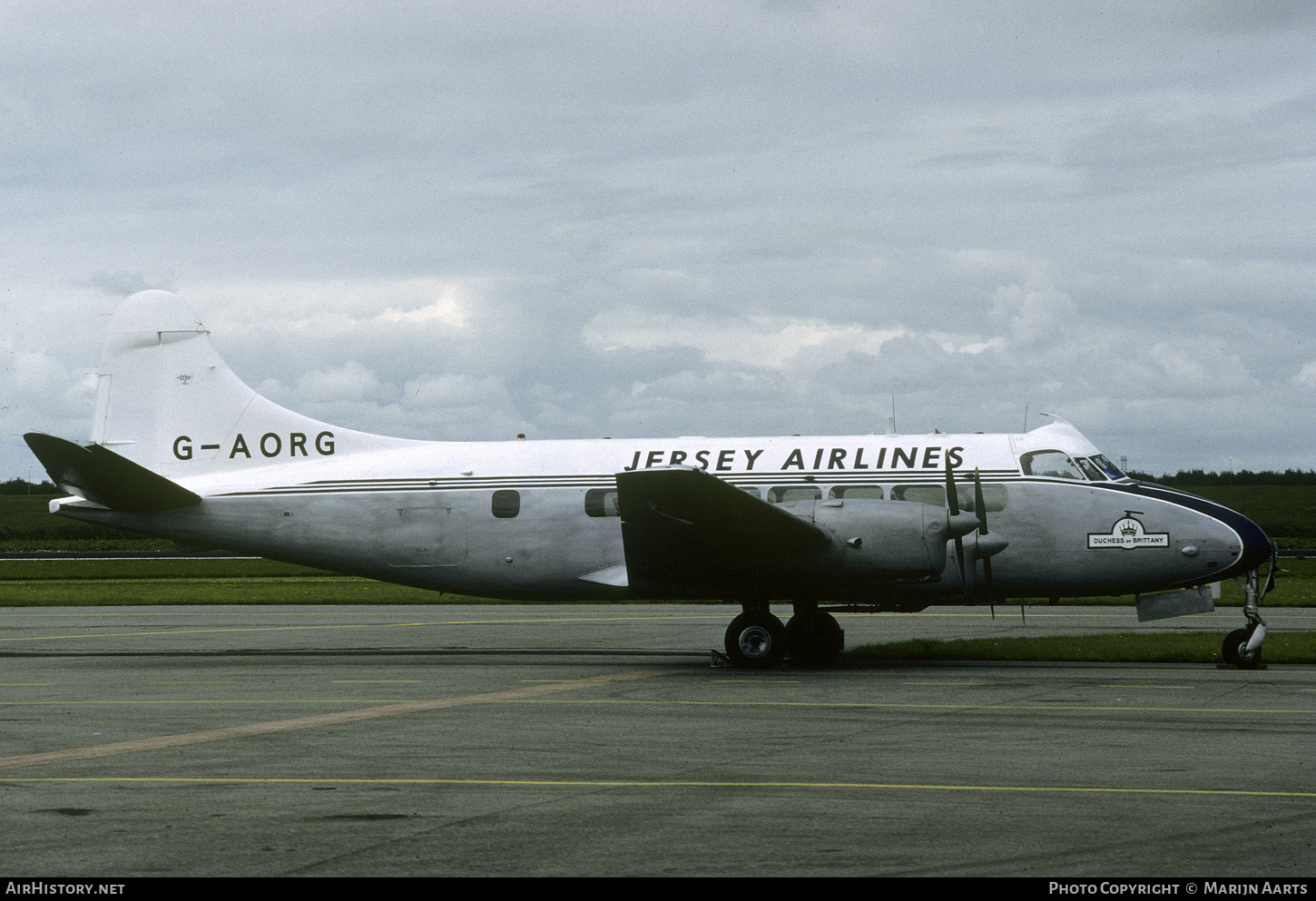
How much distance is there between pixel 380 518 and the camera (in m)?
20.5

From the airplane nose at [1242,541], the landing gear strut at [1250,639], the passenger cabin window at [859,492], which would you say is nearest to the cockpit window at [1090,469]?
the airplane nose at [1242,541]

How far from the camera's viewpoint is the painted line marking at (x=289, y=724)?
36.4 feet

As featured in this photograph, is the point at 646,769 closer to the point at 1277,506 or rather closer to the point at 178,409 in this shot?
the point at 178,409

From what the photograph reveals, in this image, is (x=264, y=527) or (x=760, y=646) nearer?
(x=760, y=646)

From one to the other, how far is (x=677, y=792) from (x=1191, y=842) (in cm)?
355

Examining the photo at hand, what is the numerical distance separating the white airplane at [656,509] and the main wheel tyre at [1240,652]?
0.11ft

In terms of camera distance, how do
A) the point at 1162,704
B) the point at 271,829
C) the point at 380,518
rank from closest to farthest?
the point at 271,829 → the point at 1162,704 → the point at 380,518

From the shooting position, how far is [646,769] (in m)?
10.3

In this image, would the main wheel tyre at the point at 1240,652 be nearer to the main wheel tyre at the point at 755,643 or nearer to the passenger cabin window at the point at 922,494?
the passenger cabin window at the point at 922,494

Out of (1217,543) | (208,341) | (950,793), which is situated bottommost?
(950,793)

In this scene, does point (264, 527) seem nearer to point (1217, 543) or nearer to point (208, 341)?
point (208, 341)

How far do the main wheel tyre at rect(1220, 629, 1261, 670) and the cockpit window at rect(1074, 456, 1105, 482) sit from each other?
293 centimetres

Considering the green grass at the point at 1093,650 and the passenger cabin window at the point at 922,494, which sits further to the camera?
the green grass at the point at 1093,650
